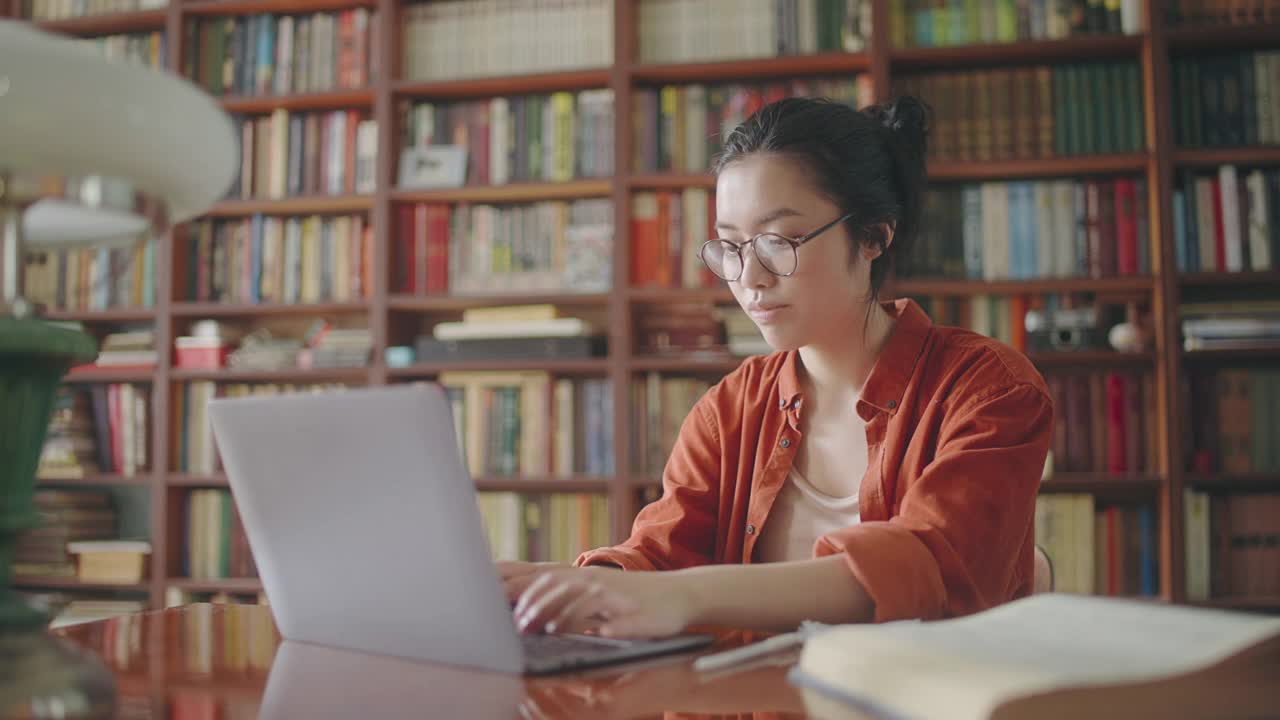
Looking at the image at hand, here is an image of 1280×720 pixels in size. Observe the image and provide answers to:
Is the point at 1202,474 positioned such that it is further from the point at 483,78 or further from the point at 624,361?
the point at 483,78

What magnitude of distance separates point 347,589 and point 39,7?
3.09m

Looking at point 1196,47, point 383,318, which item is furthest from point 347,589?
point 1196,47

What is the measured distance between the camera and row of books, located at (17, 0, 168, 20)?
3133 millimetres

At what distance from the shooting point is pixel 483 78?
285cm

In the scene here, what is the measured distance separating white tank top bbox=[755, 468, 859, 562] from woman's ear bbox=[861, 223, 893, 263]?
12.7 inches

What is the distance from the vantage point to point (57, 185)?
2.09 feet

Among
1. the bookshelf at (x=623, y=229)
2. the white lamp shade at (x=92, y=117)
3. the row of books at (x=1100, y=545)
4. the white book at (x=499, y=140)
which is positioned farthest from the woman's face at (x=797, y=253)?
the white book at (x=499, y=140)

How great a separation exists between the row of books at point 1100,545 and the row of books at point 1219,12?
1.18 meters

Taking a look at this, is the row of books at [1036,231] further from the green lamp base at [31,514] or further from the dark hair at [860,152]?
the green lamp base at [31,514]

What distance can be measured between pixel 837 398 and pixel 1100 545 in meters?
1.45

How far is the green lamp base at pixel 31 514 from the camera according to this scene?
1.83ft

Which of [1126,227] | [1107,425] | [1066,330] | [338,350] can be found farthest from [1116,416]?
[338,350]

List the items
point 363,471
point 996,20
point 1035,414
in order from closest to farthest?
point 363,471 < point 1035,414 < point 996,20

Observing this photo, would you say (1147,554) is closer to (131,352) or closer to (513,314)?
(513,314)
